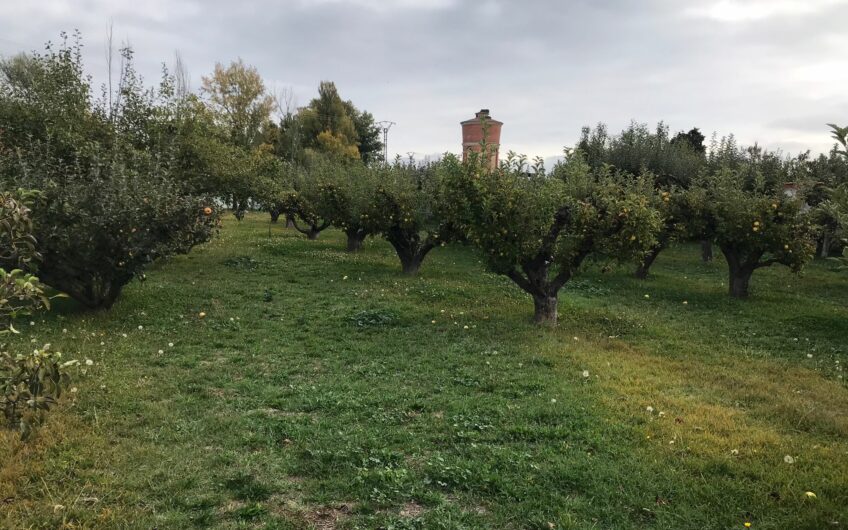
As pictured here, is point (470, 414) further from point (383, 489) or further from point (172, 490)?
point (172, 490)

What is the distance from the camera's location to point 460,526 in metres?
2.82

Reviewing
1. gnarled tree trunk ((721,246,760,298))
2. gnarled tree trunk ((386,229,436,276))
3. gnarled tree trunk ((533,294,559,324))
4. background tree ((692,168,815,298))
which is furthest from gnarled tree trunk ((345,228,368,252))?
gnarled tree trunk ((721,246,760,298))

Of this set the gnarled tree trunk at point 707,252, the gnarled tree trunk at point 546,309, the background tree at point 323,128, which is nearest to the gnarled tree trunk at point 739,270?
the gnarled tree trunk at point 546,309

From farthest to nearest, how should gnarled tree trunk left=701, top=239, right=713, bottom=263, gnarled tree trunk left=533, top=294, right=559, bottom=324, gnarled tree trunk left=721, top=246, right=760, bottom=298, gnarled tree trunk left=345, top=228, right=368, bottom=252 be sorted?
gnarled tree trunk left=345, top=228, right=368, bottom=252
gnarled tree trunk left=701, top=239, right=713, bottom=263
gnarled tree trunk left=721, top=246, right=760, bottom=298
gnarled tree trunk left=533, top=294, right=559, bottom=324

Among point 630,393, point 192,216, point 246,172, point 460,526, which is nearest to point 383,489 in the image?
point 460,526

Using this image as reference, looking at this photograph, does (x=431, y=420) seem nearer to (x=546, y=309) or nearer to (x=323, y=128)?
(x=546, y=309)

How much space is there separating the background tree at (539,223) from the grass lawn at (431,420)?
2.79ft

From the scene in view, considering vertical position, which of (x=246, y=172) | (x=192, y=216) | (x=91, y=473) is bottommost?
(x=91, y=473)

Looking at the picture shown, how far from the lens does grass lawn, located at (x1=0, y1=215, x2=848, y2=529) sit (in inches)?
119

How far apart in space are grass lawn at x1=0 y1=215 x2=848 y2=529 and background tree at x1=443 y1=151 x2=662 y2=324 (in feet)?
2.79

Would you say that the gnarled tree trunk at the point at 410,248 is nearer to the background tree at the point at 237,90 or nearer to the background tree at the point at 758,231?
the background tree at the point at 758,231

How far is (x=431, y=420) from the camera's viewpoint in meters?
4.16

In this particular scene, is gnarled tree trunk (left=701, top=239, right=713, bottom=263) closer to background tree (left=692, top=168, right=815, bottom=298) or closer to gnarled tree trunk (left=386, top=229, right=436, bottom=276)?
background tree (left=692, top=168, right=815, bottom=298)

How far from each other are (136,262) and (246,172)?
5.72 m
